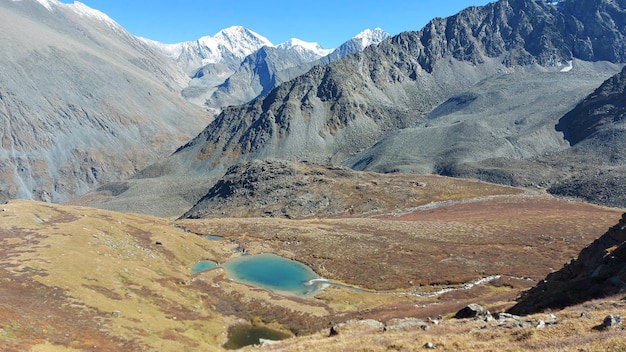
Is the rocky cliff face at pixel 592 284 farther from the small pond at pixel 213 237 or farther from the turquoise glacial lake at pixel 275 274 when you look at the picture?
the small pond at pixel 213 237

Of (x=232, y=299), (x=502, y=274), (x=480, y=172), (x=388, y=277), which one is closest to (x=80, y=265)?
(x=232, y=299)

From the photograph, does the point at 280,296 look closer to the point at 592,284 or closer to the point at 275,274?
the point at 275,274

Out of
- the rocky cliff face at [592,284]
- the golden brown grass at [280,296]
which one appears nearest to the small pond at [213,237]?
the golden brown grass at [280,296]

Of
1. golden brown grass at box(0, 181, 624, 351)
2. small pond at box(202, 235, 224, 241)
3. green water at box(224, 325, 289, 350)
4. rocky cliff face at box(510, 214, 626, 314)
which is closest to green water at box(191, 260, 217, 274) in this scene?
golden brown grass at box(0, 181, 624, 351)

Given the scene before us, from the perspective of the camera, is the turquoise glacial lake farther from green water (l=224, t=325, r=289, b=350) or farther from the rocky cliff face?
the rocky cliff face

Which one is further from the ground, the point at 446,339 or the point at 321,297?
the point at 446,339

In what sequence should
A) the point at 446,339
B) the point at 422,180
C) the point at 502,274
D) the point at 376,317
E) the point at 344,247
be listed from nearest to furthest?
the point at 446,339
the point at 376,317
the point at 502,274
the point at 344,247
the point at 422,180

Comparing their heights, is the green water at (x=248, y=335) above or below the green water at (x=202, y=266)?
below

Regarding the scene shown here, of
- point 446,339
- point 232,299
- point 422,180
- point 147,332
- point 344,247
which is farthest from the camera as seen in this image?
point 422,180

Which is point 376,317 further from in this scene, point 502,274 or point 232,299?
point 502,274
